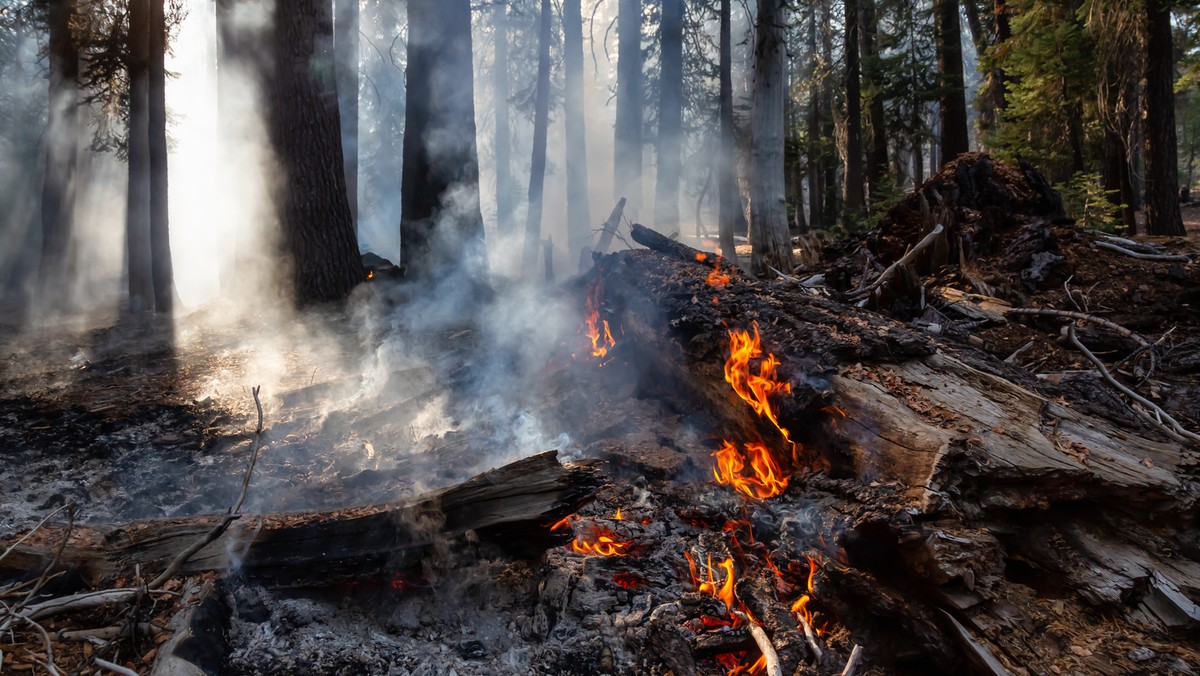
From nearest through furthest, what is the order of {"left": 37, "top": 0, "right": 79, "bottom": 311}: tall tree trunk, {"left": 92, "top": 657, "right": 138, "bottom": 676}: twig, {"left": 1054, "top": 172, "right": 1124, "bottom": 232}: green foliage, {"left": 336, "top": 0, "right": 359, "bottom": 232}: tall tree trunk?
1. {"left": 92, "top": 657, "right": 138, "bottom": 676}: twig
2. {"left": 1054, "top": 172, "right": 1124, "bottom": 232}: green foliage
3. {"left": 37, "top": 0, "right": 79, "bottom": 311}: tall tree trunk
4. {"left": 336, "top": 0, "right": 359, "bottom": 232}: tall tree trunk

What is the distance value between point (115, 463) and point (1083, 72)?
1545 centimetres

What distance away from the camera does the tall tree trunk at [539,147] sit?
15547 mm

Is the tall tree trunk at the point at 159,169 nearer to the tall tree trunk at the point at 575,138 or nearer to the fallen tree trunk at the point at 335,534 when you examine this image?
the fallen tree trunk at the point at 335,534

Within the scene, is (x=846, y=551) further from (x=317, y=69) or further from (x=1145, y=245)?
(x=317, y=69)

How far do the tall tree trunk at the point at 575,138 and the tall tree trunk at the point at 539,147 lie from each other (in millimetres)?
2097

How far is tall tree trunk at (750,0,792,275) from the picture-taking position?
34.7ft

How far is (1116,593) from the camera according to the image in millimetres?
2541

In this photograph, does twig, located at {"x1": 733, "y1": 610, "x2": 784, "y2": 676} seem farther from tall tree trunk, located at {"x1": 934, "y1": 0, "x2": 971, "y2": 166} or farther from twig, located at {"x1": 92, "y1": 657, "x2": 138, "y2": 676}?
tall tree trunk, located at {"x1": 934, "y1": 0, "x2": 971, "y2": 166}

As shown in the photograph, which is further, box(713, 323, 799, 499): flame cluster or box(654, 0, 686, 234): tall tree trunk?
box(654, 0, 686, 234): tall tree trunk

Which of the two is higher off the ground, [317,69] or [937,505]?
[317,69]

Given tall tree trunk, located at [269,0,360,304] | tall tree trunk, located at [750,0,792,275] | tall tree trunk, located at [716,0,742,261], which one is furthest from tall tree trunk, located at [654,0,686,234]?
tall tree trunk, located at [269,0,360,304]

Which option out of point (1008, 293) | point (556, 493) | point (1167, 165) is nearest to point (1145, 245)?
point (1008, 293)

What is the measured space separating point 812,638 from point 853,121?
48.1 feet

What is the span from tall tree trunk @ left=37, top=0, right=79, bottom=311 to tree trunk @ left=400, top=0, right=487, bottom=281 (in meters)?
7.47
